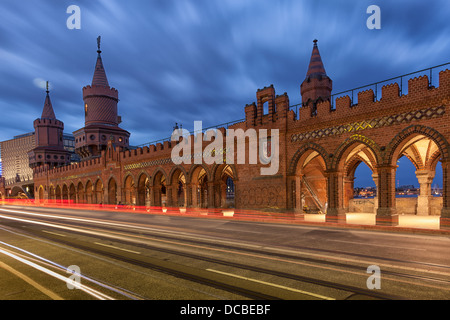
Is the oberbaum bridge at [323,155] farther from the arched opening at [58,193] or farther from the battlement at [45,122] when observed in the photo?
the battlement at [45,122]

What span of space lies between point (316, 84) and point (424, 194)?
41.4 feet

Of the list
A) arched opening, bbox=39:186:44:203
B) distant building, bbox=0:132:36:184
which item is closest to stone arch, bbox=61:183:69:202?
arched opening, bbox=39:186:44:203

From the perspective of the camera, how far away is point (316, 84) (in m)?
24.8

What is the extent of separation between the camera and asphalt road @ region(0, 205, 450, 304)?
5590 millimetres

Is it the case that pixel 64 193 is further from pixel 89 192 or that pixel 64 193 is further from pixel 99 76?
pixel 99 76

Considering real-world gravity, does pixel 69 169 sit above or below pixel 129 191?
above

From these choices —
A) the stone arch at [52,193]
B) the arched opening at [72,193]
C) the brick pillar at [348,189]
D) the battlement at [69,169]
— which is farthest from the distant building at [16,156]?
the brick pillar at [348,189]

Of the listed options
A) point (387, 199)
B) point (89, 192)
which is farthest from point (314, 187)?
point (89, 192)

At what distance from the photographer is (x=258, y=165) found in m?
21.5

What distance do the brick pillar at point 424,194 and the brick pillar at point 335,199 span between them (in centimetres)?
824

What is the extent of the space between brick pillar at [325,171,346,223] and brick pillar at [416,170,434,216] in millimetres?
8240

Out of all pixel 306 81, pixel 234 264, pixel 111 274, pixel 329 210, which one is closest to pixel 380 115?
pixel 329 210

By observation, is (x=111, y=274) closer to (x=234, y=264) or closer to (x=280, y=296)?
(x=234, y=264)
